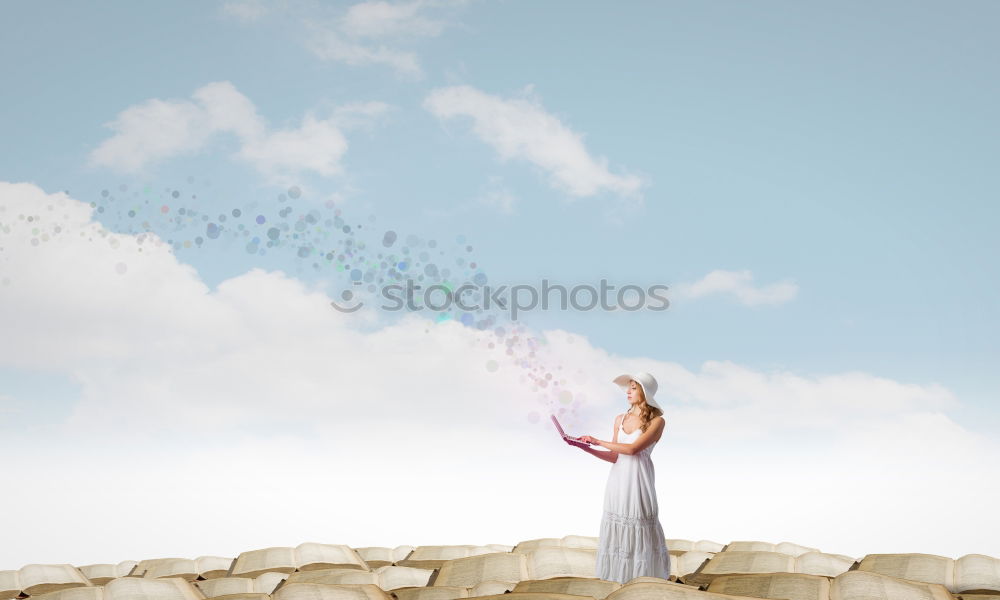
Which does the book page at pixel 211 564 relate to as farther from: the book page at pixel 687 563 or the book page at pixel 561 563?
the book page at pixel 687 563

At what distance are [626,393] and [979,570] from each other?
3301 millimetres

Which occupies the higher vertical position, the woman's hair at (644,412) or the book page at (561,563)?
the woman's hair at (644,412)

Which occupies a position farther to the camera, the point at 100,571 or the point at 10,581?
the point at 100,571

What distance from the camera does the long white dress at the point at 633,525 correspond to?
783 cm

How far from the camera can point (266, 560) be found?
419 inches

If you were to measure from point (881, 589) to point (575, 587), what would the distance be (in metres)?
1.74

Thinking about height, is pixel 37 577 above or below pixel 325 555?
below

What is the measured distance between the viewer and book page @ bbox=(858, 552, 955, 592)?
7.89 metres

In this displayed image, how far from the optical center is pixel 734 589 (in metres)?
6.11

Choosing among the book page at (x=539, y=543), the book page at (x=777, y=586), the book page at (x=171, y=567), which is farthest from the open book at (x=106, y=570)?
the book page at (x=777, y=586)

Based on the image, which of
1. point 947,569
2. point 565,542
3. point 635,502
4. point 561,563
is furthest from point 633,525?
point 565,542

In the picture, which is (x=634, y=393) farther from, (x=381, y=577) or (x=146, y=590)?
(x=146, y=590)

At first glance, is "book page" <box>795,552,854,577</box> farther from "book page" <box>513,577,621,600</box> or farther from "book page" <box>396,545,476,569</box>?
"book page" <box>396,545,476,569</box>

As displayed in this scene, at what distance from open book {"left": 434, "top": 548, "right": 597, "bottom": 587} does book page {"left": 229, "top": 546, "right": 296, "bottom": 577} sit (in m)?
3.25
